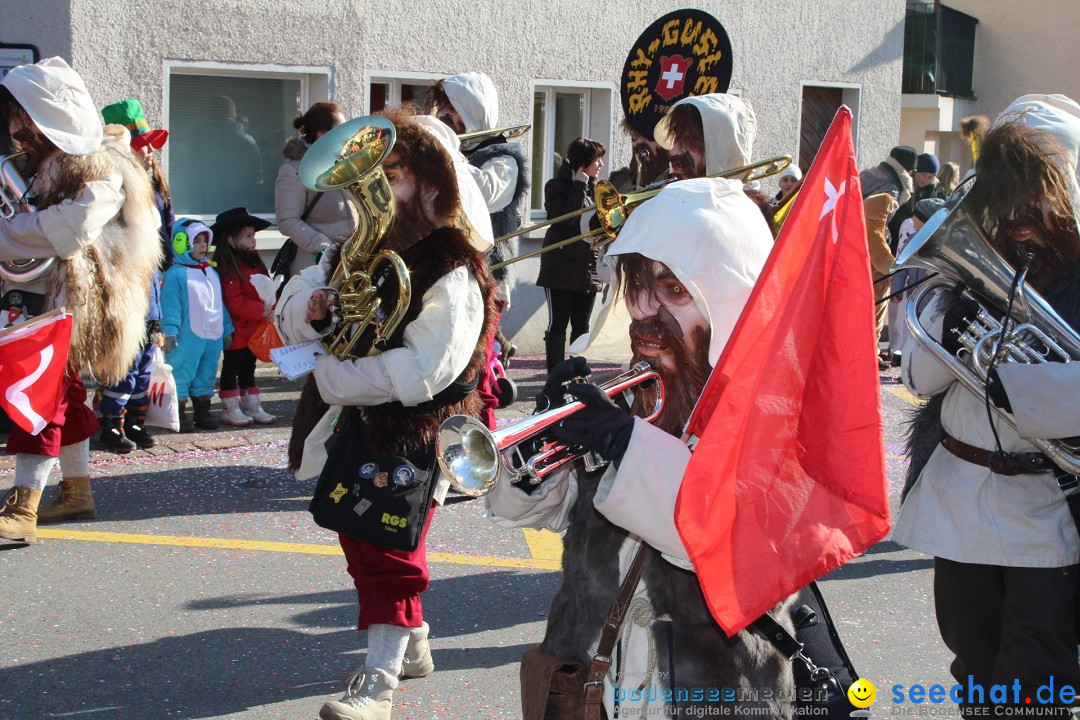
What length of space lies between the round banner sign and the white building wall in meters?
4.16

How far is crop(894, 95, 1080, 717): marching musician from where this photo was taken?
9.78 ft

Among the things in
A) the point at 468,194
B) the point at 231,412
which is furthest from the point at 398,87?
the point at 468,194

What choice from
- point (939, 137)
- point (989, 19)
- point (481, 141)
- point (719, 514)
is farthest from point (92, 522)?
point (989, 19)

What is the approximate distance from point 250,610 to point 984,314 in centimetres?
303

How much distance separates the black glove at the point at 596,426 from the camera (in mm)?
2268

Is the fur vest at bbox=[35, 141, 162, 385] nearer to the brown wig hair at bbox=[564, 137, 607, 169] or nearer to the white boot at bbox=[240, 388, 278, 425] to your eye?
the white boot at bbox=[240, 388, 278, 425]

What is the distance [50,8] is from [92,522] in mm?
4156

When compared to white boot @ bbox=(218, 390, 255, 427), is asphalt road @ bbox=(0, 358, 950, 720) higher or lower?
lower

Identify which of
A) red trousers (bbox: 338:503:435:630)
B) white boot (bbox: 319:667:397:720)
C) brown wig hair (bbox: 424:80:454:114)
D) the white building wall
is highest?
the white building wall

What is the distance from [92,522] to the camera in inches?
221

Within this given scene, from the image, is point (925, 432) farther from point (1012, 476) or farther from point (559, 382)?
point (559, 382)

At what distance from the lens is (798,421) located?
2.33m

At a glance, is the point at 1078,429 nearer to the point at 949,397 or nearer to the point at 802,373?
the point at 949,397

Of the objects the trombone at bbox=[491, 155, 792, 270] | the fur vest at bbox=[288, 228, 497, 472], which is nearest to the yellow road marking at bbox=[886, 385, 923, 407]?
the trombone at bbox=[491, 155, 792, 270]
